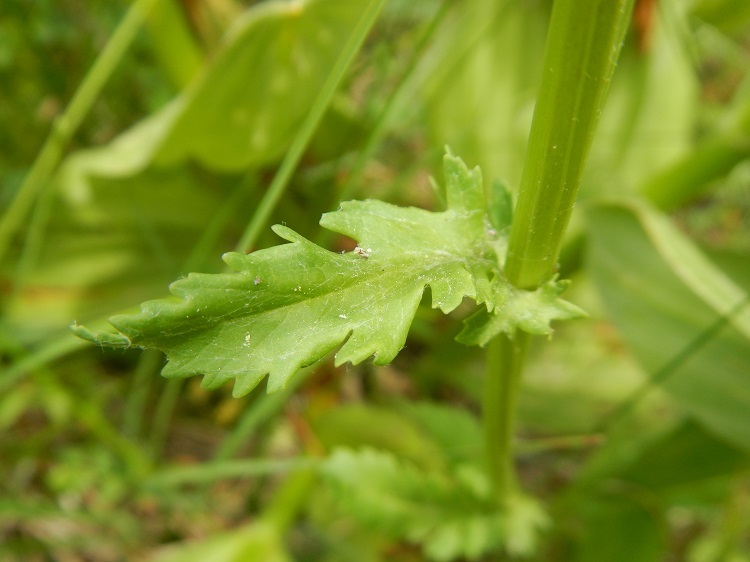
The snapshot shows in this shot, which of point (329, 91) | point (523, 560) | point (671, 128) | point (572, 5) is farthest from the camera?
point (671, 128)

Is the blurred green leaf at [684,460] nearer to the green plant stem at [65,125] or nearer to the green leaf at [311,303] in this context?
the green leaf at [311,303]

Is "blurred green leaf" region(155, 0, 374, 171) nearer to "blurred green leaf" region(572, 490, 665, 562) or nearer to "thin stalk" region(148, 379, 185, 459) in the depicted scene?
"thin stalk" region(148, 379, 185, 459)

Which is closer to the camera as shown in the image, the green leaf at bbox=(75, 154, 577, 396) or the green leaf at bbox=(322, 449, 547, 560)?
the green leaf at bbox=(75, 154, 577, 396)

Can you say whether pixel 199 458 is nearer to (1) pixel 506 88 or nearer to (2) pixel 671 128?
(1) pixel 506 88

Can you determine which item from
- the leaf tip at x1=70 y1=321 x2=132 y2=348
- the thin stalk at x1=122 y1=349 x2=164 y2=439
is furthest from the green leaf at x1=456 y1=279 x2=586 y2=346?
the thin stalk at x1=122 y1=349 x2=164 y2=439

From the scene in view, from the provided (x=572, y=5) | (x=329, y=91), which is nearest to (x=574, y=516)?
(x=329, y=91)

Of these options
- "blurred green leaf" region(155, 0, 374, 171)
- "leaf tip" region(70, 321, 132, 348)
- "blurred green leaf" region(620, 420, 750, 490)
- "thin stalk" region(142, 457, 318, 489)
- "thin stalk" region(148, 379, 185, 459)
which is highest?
"blurred green leaf" region(155, 0, 374, 171)
